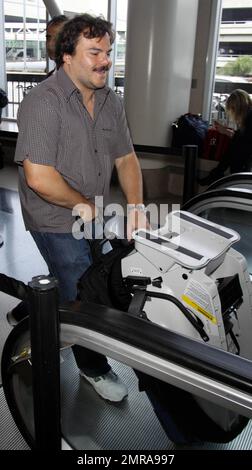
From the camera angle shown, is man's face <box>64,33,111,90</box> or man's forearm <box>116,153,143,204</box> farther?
man's forearm <box>116,153,143,204</box>

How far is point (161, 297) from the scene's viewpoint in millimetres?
1536

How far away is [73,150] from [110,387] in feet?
3.84

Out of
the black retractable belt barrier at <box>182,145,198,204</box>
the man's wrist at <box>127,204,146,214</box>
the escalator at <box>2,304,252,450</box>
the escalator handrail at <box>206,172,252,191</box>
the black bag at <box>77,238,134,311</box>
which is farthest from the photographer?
the escalator handrail at <box>206,172,252,191</box>

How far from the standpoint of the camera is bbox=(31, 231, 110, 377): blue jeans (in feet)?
6.44

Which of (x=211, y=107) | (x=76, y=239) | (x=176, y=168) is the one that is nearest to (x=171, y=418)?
(x=76, y=239)

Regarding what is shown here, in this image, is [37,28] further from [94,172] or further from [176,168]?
[94,172]

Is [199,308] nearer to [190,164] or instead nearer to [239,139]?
[190,164]

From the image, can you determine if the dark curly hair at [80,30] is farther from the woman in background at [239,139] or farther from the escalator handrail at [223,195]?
the woman in background at [239,139]

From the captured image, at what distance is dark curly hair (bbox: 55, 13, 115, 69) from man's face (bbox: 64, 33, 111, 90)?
0.02 metres

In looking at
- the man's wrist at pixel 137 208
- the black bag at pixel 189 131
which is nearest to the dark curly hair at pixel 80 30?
the man's wrist at pixel 137 208

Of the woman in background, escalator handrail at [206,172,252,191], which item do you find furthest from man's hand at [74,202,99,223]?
the woman in background

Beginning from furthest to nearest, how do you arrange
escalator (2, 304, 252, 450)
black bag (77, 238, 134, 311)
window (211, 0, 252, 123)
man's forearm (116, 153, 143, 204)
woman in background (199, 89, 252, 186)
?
window (211, 0, 252, 123), woman in background (199, 89, 252, 186), man's forearm (116, 153, 143, 204), black bag (77, 238, 134, 311), escalator (2, 304, 252, 450)

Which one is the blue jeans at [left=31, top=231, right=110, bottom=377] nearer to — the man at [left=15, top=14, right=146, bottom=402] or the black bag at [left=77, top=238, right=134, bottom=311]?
the man at [left=15, top=14, right=146, bottom=402]

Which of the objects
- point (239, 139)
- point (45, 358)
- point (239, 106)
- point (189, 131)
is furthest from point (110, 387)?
point (189, 131)
